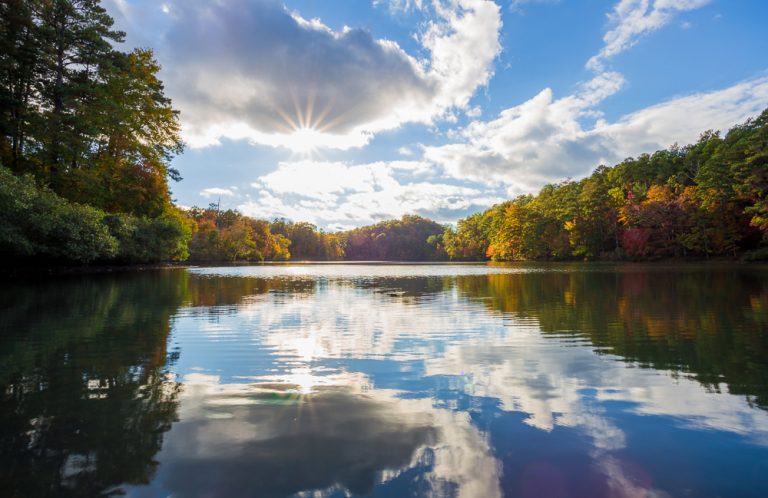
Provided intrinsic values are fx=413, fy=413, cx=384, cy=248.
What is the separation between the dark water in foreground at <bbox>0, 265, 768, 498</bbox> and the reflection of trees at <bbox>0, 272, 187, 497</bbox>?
0.02 m

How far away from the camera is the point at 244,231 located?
78.9m

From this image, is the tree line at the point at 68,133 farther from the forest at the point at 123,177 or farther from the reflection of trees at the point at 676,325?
the reflection of trees at the point at 676,325

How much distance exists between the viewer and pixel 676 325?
10117 millimetres

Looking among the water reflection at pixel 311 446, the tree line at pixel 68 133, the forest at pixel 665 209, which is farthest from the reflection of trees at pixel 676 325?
the forest at pixel 665 209

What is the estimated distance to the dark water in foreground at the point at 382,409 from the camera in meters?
3.35

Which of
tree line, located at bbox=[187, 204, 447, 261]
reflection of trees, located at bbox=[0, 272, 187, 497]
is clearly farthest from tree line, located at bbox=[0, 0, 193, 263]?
tree line, located at bbox=[187, 204, 447, 261]

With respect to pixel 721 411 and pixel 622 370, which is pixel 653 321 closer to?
pixel 622 370

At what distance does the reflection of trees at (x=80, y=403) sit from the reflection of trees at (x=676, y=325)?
7.13 meters

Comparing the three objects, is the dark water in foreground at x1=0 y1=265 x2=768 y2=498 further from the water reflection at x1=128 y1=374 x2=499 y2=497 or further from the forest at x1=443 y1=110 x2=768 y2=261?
the forest at x1=443 y1=110 x2=768 y2=261

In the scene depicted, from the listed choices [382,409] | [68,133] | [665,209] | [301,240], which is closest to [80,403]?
[382,409]

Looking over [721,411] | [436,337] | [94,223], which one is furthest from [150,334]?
[94,223]

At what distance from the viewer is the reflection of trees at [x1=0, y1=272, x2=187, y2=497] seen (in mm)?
3359

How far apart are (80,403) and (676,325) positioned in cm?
1194

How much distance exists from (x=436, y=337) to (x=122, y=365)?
590cm
